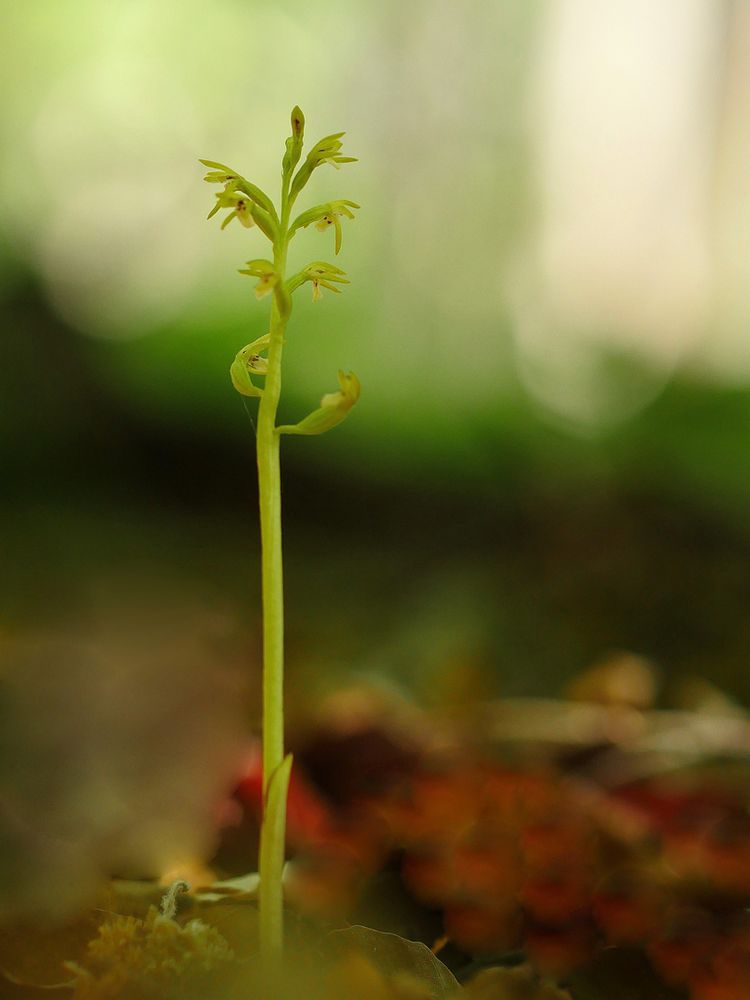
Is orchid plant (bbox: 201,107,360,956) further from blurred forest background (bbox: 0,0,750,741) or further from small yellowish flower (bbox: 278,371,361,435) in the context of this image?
blurred forest background (bbox: 0,0,750,741)

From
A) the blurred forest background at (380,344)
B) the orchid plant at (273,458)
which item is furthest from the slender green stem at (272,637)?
the blurred forest background at (380,344)

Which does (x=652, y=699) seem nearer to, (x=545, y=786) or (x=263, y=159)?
(x=545, y=786)

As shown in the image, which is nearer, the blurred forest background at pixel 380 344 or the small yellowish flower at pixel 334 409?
the small yellowish flower at pixel 334 409

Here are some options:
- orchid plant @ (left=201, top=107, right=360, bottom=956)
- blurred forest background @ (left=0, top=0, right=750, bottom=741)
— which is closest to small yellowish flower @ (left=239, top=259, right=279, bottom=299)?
orchid plant @ (left=201, top=107, right=360, bottom=956)

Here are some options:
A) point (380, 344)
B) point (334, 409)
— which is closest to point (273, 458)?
point (334, 409)

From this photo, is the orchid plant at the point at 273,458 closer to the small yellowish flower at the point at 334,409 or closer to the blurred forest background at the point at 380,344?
the small yellowish flower at the point at 334,409

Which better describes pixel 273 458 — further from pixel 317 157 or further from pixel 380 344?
pixel 380 344
